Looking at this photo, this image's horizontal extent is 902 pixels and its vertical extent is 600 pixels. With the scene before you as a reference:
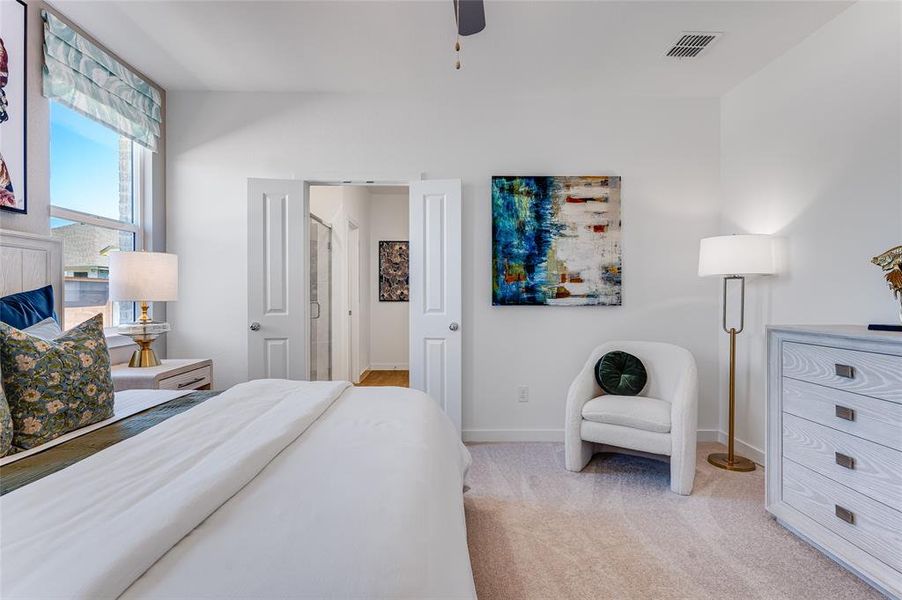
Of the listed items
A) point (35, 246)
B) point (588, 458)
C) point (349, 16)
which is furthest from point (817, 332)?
point (35, 246)

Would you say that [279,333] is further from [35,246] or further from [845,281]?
[845,281]

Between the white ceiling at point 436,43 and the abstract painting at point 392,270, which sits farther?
the abstract painting at point 392,270

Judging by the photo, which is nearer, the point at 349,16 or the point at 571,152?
the point at 349,16

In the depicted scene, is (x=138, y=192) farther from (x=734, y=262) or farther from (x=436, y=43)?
(x=734, y=262)

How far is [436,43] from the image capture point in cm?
276

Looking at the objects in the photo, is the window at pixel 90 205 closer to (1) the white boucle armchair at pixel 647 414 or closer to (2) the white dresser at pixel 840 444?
(1) the white boucle armchair at pixel 647 414

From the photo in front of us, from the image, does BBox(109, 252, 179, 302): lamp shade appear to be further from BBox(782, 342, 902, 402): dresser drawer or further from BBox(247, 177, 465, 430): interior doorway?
BBox(782, 342, 902, 402): dresser drawer

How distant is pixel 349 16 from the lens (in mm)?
2490

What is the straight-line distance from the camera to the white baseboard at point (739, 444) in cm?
307

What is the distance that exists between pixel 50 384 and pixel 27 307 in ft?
2.51

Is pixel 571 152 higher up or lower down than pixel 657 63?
lower down

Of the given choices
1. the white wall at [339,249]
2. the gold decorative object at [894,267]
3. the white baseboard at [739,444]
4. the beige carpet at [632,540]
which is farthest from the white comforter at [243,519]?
the white wall at [339,249]

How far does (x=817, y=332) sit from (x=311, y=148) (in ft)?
11.0

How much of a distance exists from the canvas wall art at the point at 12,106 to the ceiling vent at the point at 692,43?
3.53 meters
